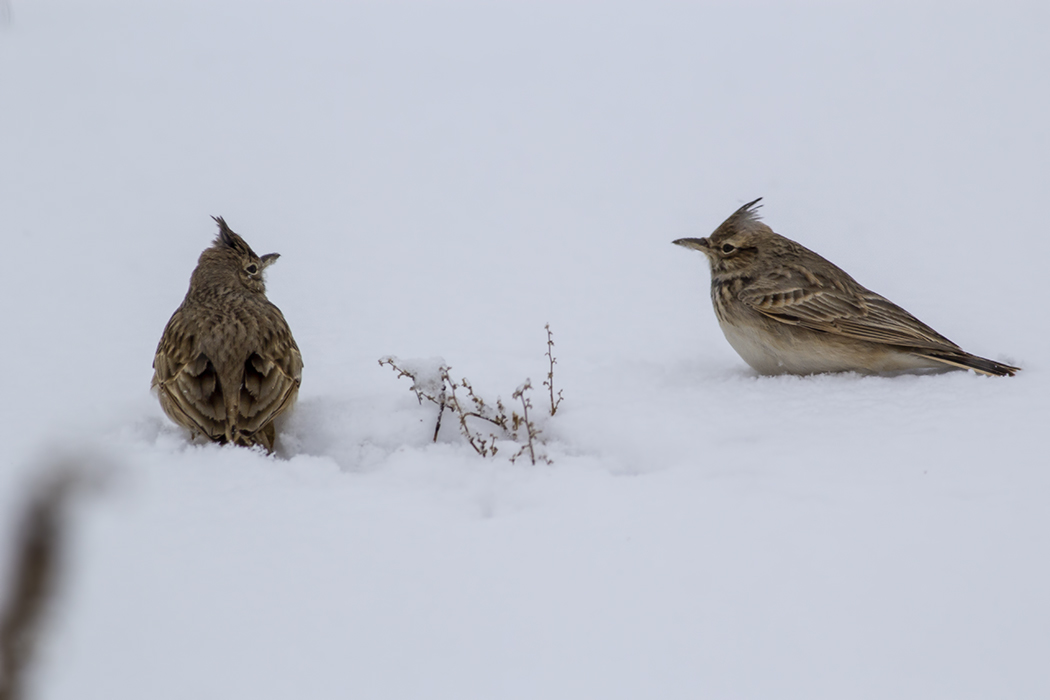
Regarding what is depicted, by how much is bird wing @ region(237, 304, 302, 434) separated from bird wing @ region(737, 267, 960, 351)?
8.57 ft

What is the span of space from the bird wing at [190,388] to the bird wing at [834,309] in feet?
9.82

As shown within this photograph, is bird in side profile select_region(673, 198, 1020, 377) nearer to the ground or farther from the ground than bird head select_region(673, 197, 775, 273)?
nearer to the ground

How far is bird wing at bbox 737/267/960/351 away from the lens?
5172mm

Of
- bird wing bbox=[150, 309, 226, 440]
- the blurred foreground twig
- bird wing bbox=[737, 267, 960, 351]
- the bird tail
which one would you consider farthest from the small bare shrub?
the blurred foreground twig

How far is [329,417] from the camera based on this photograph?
5.06 m

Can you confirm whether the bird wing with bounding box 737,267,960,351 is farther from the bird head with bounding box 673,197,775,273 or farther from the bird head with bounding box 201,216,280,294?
the bird head with bounding box 201,216,280,294

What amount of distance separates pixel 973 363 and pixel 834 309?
0.77 meters

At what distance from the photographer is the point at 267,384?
4730 mm

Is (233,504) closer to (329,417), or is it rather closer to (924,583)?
(329,417)

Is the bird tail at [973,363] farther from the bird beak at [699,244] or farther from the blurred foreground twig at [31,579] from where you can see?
the blurred foreground twig at [31,579]

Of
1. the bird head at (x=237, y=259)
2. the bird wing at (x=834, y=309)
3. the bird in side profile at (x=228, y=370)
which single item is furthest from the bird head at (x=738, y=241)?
the bird head at (x=237, y=259)

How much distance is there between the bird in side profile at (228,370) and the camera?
4609mm

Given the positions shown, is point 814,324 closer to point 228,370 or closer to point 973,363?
point 973,363

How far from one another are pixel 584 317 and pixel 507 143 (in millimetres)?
5217
